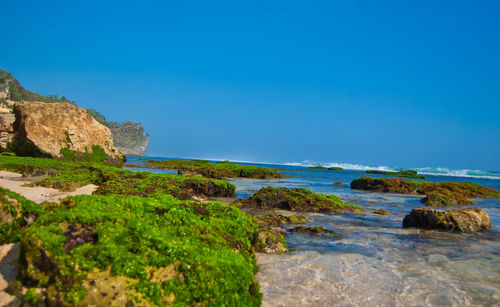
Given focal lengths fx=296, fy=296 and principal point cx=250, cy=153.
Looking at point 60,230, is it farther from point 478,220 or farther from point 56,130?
point 56,130

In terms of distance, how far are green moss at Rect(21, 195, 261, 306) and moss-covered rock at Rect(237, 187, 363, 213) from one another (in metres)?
9.69

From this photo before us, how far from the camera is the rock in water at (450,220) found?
42.0 ft

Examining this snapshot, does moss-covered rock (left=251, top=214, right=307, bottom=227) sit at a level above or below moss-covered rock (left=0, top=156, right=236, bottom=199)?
below

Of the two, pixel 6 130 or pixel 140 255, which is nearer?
pixel 140 255

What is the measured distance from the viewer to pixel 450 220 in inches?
507

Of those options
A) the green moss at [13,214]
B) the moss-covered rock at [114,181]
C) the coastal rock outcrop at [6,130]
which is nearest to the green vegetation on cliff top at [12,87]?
the coastal rock outcrop at [6,130]

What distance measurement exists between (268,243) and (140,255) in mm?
4543

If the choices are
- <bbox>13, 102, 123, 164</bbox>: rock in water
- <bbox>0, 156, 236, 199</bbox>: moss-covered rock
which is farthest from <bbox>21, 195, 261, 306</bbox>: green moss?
<bbox>13, 102, 123, 164</bbox>: rock in water

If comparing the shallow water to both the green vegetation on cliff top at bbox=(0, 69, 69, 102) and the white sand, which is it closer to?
the white sand

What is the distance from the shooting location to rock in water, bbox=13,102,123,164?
924 inches

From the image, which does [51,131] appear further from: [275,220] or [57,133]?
[275,220]

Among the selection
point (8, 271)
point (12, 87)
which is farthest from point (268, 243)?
point (12, 87)

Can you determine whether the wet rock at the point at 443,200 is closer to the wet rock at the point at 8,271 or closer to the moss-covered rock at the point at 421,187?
the moss-covered rock at the point at 421,187

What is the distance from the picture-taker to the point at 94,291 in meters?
4.27
